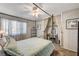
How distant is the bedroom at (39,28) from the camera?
1919mm

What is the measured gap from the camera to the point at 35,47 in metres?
1.97

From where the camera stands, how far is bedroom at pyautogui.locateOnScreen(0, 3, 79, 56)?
6.30 ft

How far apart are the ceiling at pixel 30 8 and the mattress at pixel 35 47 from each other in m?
0.46

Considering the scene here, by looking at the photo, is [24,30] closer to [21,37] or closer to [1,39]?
[21,37]

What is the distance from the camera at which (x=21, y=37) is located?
1985 mm

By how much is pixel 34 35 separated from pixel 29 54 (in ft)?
1.27

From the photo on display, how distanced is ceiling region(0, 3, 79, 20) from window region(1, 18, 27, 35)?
16cm

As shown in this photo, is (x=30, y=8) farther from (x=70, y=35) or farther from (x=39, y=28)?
(x=70, y=35)

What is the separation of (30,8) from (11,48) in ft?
2.74

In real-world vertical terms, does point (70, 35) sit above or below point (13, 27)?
below

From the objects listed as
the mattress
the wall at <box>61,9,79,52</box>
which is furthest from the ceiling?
the mattress

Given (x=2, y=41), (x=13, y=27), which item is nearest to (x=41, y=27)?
(x=13, y=27)

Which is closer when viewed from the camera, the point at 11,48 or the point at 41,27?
the point at 11,48

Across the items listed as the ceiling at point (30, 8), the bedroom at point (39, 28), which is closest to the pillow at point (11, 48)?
the bedroom at point (39, 28)
